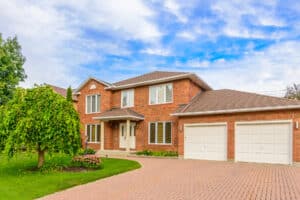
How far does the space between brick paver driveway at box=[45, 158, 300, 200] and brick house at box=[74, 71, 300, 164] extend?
428 centimetres

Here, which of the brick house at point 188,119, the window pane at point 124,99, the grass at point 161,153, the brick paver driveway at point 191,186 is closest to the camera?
the brick paver driveway at point 191,186

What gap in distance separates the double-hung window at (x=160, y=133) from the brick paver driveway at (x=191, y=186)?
864 cm

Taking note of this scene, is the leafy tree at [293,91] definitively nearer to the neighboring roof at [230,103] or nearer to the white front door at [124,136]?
the neighboring roof at [230,103]

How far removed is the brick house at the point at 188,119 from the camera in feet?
50.0

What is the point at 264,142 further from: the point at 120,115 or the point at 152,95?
the point at 120,115

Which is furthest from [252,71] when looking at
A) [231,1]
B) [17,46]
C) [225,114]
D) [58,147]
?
[17,46]

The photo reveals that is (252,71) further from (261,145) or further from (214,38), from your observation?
(261,145)

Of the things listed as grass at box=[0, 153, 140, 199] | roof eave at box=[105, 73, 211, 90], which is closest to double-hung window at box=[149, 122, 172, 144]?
roof eave at box=[105, 73, 211, 90]

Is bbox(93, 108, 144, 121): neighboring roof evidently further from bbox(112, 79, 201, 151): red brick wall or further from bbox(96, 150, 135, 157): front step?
bbox(96, 150, 135, 157): front step

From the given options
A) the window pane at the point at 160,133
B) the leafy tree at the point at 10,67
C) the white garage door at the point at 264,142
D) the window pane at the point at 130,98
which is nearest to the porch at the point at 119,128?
the window pane at the point at 130,98

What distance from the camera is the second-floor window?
82.1ft

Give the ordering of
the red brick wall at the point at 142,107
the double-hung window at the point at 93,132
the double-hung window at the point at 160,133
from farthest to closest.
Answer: the double-hung window at the point at 93,132, the double-hung window at the point at 160,133, the red brick wall at the point at 142,107

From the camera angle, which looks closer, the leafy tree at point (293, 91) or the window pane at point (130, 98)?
the window pane at point (130, 98)

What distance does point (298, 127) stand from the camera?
14508mm
